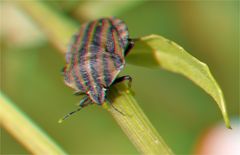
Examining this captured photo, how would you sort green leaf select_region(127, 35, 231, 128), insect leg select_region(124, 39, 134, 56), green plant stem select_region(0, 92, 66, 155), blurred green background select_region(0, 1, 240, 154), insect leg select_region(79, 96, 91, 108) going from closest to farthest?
green plant stem select_region(0, 92, 66, 155), green leaf select_region(127, 35, 231, 128), insect leg select_region(124, 39, 134, 56), insect leg select_region(79, 96, 91, 108), blurred green background select_region(0, 1, 240, 154)

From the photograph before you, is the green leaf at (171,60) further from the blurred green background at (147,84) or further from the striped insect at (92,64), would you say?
the blurred green background at (147,84)

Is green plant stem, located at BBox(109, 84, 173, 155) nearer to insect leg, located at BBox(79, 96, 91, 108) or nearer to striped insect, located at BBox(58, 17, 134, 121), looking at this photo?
striped insect, located at BBox(58, 17, 134, 121)

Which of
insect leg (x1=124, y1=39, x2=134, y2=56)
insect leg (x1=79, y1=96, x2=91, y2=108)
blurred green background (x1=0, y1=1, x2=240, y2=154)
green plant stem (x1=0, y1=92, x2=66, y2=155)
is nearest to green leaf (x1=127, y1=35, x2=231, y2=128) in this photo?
insect leg (x1=124, y1=39, x2=134, y2=56)

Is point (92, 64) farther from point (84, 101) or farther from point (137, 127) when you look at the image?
point (137, 127)

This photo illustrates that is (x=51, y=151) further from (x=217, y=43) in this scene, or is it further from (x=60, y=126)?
(x=217, y=43)

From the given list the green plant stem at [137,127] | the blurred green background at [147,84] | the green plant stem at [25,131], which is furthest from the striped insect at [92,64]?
the blurred green background at [147,84]

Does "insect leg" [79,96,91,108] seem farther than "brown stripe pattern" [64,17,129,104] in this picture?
Yes

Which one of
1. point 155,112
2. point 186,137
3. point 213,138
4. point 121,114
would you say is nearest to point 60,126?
point 155,112

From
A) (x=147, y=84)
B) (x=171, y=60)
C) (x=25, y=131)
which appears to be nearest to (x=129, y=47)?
(x=171, y=60)

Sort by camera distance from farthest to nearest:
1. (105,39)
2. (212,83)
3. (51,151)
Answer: (105,39)
(212,83)
(51,151)
